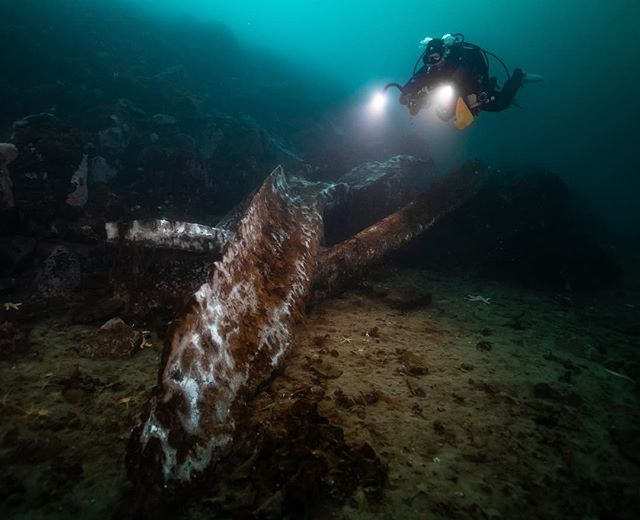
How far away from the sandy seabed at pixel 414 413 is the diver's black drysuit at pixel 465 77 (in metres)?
5.22

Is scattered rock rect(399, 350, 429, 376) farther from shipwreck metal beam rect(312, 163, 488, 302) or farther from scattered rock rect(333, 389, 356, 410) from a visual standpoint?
shipwreck metal beam rect(312, 163, 488, 302)

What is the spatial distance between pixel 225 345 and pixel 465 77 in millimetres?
7677

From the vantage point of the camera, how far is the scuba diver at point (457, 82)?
25.0 ft

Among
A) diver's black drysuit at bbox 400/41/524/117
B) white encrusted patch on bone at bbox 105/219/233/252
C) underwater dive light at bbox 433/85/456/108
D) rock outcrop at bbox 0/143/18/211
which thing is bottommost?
white encrusted patch on bone at bbox 105/219/233/252

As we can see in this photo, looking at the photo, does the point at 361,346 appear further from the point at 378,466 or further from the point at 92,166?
the point at 92,166

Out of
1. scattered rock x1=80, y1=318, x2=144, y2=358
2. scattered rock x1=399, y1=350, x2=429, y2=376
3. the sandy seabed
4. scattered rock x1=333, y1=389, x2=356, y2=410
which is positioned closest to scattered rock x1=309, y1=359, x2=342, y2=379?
the sandy seabed

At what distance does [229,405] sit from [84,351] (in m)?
2.27

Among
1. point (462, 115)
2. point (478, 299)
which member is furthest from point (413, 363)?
point (462, 115)

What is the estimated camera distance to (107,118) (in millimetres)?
12961

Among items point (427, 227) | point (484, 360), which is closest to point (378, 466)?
point (484, 360)

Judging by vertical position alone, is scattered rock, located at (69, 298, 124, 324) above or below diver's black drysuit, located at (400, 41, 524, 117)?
below

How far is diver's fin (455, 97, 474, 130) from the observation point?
7516mm

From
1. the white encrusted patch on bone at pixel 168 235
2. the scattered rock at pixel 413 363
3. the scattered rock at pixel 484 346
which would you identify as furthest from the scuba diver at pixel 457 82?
the white encrusted patch on bone at pixel 168 235

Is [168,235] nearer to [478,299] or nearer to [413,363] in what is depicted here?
[413,363]
